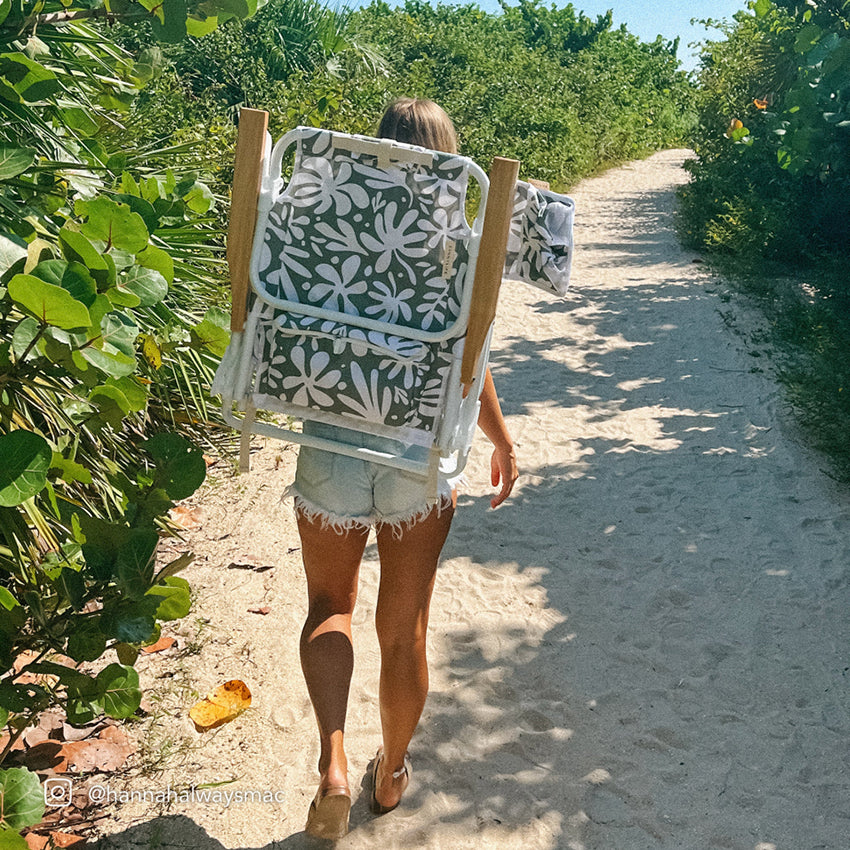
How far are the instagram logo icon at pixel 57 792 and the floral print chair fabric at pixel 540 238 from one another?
5.84 feet

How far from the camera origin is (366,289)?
1.88 m

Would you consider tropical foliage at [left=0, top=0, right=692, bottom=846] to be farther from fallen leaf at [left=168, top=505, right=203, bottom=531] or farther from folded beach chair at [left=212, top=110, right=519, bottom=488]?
fallen leaf at [left=168, top=505, right=203, bottom=531]

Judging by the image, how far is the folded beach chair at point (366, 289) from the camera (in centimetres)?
183

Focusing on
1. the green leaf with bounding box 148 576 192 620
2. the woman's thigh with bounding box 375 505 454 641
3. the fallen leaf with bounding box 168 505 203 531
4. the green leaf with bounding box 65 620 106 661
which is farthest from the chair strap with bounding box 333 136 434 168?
the fallen leaf with bounding box 168 505 203 531

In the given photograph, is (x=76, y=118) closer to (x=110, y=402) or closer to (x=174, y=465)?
(x=110, y=402)

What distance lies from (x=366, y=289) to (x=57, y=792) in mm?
→ 1627

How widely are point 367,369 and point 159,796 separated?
143 cm

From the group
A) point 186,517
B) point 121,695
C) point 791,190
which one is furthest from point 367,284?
point 791,190

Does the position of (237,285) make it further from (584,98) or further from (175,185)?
(584,98)

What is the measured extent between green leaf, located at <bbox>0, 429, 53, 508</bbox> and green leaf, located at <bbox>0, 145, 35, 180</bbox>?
20.6 inches

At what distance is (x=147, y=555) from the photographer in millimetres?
1754

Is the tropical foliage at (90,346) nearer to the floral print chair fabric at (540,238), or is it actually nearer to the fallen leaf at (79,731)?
the fallen leaf at (79,731)

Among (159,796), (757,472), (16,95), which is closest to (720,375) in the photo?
(757,472)

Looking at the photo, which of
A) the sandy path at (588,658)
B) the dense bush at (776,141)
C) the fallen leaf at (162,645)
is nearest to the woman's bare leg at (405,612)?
the sandy path at (588,658)
